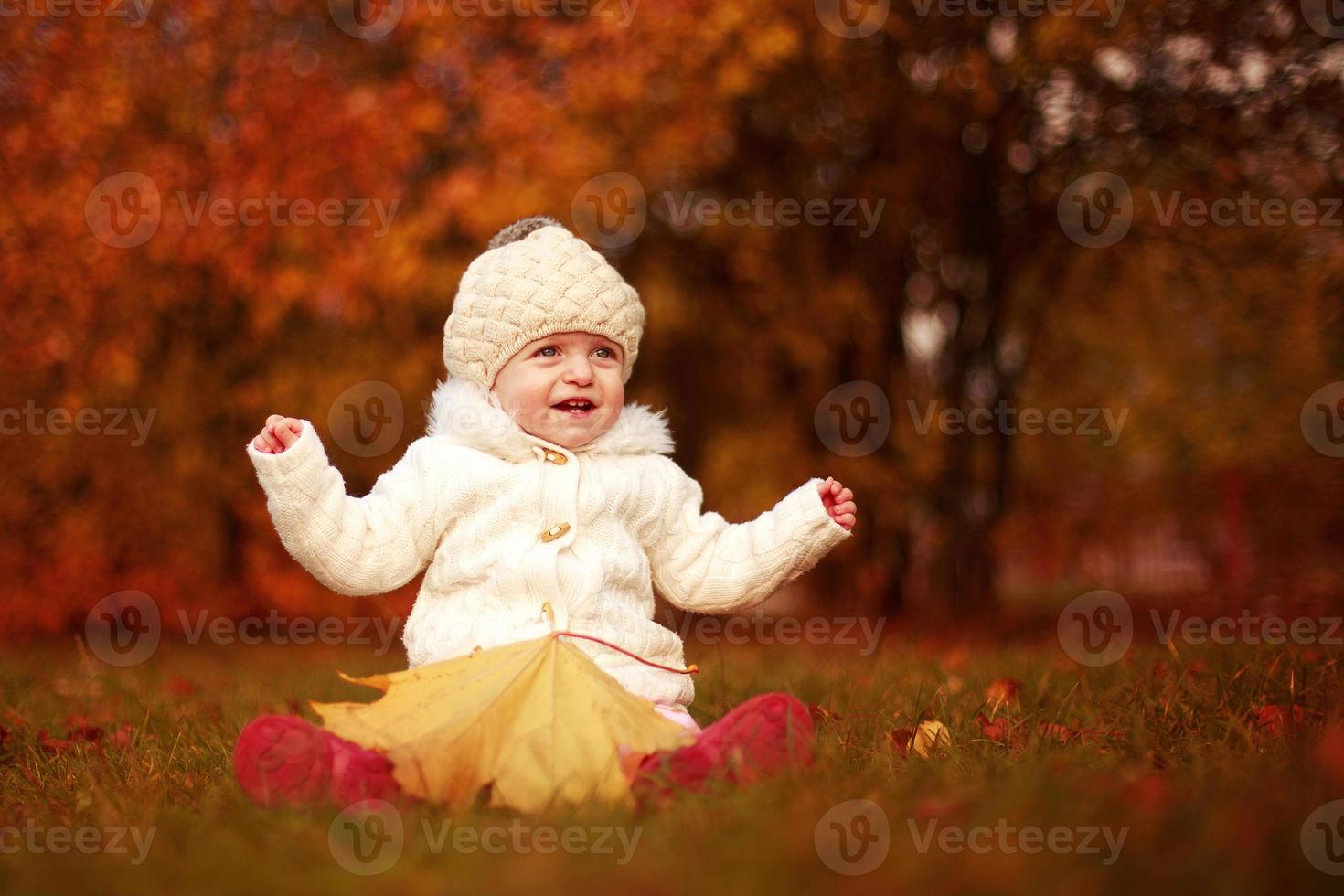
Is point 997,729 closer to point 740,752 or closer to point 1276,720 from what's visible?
point 1276,720

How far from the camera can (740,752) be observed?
243 centimetres

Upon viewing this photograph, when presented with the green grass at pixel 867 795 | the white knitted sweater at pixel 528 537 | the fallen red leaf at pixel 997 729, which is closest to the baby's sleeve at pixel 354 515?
the white knitted sweater at pixel 528 537

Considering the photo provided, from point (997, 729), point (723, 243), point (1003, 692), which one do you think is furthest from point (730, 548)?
point (723, 243)

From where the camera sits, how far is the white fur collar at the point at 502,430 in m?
3.01

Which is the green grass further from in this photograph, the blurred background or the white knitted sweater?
the blurred background

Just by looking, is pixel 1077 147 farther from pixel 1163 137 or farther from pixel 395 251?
pixel 395 251

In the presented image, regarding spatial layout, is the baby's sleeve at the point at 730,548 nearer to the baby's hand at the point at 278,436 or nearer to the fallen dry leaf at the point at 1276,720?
the baby's hand at the point at 278,436

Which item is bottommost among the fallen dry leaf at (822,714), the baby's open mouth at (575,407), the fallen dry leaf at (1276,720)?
the fallen dry leaf at (822,714)

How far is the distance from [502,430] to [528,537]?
258 millimetres

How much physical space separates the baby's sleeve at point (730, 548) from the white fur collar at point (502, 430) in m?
0.09

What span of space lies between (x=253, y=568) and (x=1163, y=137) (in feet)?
20.3

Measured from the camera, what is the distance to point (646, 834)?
2.09 meters

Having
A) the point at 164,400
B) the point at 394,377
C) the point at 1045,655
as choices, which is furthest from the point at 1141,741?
the point at 164,400

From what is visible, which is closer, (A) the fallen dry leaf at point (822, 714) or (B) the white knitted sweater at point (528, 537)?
(B) the white knitted sweater at point (528, 537)
